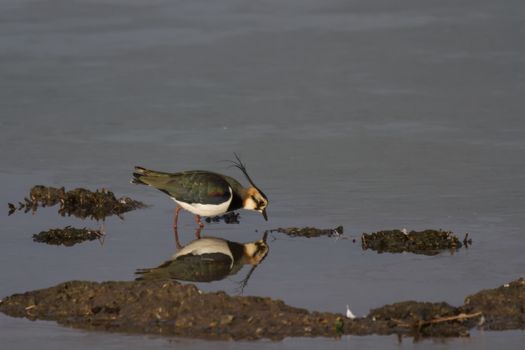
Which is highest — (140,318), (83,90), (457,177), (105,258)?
(83,90)

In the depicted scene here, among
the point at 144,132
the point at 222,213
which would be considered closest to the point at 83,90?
the point at 144,132

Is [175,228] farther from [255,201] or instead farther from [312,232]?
[312,232]

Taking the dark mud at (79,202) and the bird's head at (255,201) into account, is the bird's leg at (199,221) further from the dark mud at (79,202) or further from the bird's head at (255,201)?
the dark mud at (79,202)

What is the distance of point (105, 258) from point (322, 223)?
2.13 m

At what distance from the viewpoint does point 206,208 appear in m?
11.5

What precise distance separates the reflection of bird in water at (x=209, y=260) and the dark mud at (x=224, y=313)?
0.82 metres

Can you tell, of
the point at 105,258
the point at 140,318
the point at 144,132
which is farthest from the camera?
the point at 144,132

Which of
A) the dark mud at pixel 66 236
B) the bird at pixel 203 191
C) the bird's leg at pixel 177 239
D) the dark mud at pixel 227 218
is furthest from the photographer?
the dark mud at pixel 227 218

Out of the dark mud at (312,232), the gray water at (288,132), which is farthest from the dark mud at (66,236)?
the dark mud at (312,232)

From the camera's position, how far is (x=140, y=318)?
8.48 meters

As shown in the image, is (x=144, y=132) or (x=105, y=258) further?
(x=144, y=132)

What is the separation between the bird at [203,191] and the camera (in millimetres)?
11477

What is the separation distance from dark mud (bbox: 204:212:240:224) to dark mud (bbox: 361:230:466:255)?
1.95 meters

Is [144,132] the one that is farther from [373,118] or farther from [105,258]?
[105,258]
